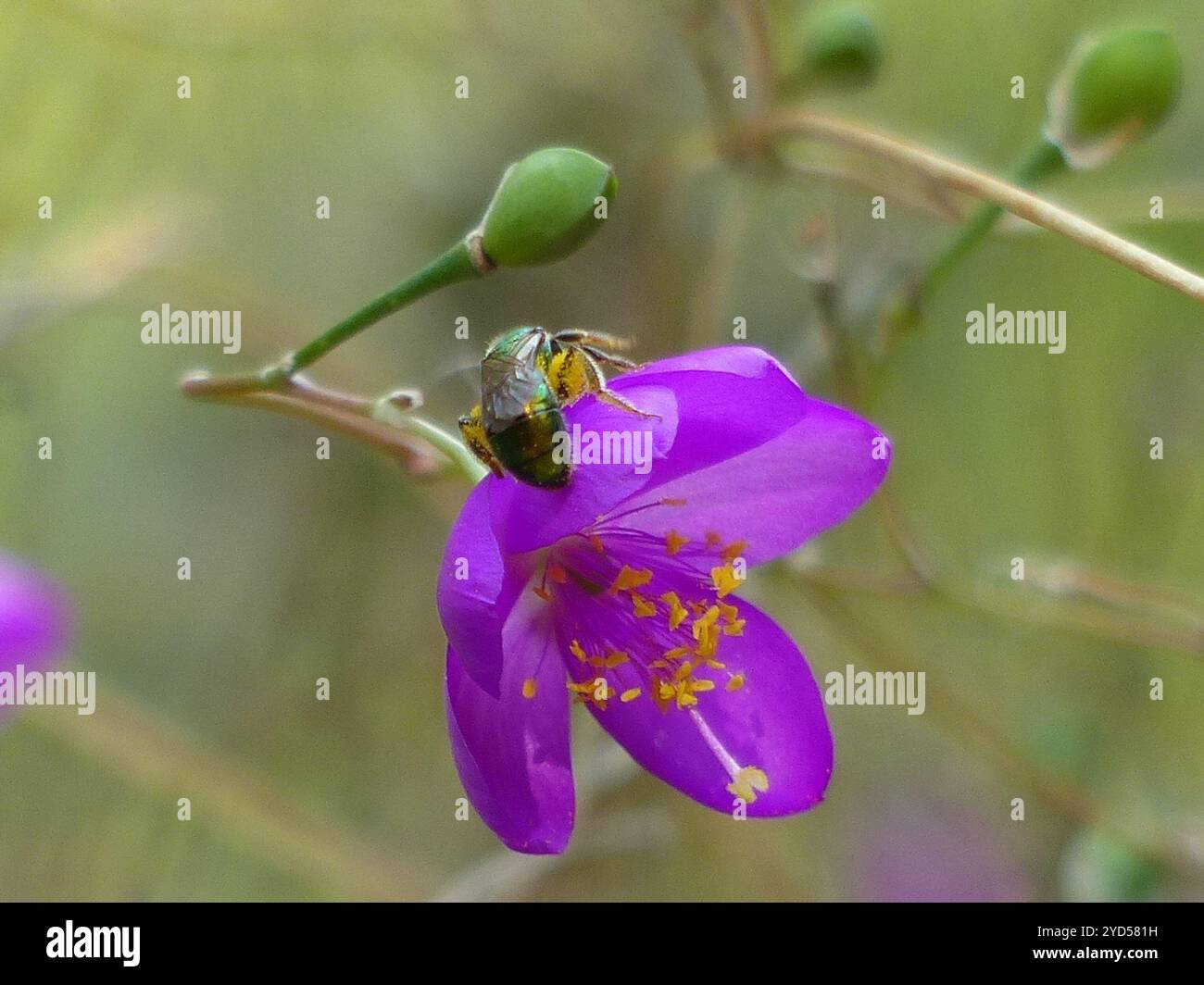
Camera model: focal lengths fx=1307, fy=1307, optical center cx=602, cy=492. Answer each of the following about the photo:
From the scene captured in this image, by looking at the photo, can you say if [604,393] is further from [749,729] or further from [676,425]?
[749,729]

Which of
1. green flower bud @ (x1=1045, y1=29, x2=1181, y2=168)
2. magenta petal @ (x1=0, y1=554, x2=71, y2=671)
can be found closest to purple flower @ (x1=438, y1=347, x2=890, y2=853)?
green flower bud @ (x1=1045, y1=29, x2=1181, y2=168)

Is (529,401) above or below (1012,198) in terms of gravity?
below

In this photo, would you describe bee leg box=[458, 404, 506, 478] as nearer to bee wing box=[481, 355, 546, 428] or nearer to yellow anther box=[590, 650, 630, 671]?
bee wing box=[481, 355, 546, 428]

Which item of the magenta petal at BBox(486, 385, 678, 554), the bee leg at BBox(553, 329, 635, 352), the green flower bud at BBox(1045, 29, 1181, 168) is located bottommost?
the magenta petal at BBox(486, 385, 678, 554)

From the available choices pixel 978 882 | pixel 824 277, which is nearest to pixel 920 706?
pixel 978 882

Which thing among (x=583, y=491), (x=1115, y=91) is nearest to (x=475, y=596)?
(x=583, y=491)

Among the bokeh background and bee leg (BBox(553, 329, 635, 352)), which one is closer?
bee leg (BBox(553, 329, 635, 352))

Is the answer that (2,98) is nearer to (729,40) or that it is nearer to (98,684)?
(98,684)
